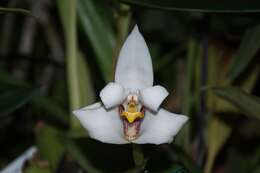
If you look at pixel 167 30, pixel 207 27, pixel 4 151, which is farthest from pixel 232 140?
pixel 4 151

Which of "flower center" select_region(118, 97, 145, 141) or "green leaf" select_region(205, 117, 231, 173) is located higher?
"flower center" select_region(118, 97, 145, 141)

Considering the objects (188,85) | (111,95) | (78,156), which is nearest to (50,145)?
(78,156)

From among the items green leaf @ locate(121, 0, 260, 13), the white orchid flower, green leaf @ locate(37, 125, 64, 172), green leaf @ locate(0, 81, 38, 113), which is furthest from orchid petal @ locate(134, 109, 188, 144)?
green leaf @ locate(37, 125, 64, 172)

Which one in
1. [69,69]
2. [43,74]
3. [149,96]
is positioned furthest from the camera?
[43,74]

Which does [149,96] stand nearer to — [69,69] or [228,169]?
[69,69]

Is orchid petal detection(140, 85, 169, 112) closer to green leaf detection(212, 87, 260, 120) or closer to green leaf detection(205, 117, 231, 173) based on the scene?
green leaf detection(212, 87, 260, 120)
